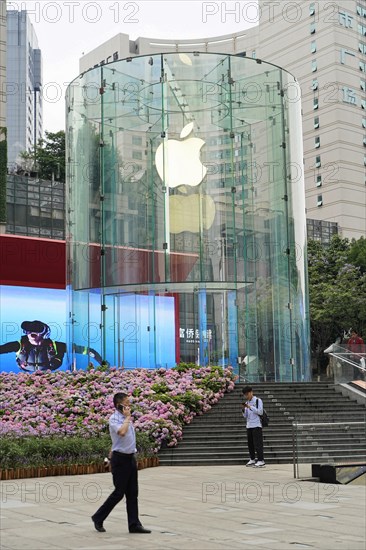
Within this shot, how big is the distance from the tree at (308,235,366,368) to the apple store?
67.8 ft

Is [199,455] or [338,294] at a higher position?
[338,294]

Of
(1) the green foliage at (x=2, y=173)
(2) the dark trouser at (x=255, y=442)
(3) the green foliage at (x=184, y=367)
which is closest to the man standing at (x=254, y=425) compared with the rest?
(2) the dark trouser at (x=255, y=442)

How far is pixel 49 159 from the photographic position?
62.4 meters

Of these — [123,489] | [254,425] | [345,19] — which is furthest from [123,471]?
[345,19]

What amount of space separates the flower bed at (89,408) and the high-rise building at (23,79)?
115775mm

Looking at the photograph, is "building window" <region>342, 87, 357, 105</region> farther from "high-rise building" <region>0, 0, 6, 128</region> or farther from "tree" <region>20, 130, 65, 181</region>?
"high-rise building" <region>0, 0, 6, 128</region>

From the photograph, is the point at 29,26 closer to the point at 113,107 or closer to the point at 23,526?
the point at 113,107

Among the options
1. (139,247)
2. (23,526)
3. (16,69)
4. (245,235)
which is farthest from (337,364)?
(16,69)

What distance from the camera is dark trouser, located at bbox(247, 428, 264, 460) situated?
17.5m

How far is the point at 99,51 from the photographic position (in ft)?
394

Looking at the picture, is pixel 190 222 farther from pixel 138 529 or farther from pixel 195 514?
pixel 138 529

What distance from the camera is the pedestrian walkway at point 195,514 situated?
8727 mm

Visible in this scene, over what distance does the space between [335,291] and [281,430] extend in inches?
1139

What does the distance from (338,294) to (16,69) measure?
11304 centimetres
